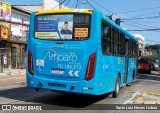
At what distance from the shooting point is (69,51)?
10.9 meters

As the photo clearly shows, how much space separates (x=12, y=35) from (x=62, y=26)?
25.3m

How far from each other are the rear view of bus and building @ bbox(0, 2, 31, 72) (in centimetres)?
2034

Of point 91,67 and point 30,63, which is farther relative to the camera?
point 30,63

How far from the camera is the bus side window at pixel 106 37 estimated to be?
37.1 feet

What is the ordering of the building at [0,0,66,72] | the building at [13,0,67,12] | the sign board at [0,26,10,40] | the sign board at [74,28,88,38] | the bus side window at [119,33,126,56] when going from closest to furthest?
1. the sign board at [74,28,88,38]
2. the bus side window at [119,33,126,56]
3. the sign board at [0,26,10,40]
4. the building at [0,0,66,72]
5. the building at [13,0,67,12]

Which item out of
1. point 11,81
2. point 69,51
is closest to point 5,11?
point 11,81

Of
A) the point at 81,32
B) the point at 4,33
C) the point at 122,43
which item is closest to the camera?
the point at 81,32

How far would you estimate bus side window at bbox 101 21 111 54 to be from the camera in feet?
37.1

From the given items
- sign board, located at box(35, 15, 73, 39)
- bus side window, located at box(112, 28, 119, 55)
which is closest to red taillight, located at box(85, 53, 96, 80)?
sign board, located at box(35, 15, 73, 39)

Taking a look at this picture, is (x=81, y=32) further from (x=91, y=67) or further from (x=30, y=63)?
(x=30, y=63)

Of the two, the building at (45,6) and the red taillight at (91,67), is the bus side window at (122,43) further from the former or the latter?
the building at (45,6)

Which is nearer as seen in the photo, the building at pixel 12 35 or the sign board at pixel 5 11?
the sign board at pixel 5 11

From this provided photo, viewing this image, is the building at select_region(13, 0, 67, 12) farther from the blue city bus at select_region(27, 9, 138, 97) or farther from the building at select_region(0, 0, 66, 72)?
the blue city bus at select_region(27, 9, 138, 97)

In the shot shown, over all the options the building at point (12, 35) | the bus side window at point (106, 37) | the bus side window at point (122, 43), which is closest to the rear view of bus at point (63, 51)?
the bus side window at point (106, 37)
